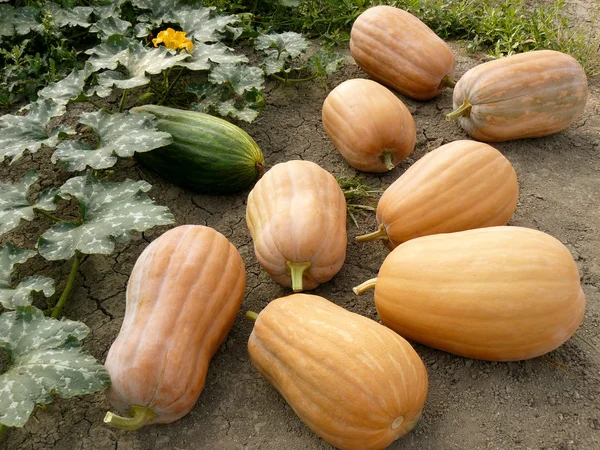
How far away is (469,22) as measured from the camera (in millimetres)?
4465

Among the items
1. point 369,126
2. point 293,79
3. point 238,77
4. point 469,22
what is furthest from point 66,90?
point 469,22

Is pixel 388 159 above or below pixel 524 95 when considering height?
below

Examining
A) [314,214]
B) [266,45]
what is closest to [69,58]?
[266,45]

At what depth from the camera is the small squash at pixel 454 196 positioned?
8.72ft

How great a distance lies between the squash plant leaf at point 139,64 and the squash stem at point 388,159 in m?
1.17

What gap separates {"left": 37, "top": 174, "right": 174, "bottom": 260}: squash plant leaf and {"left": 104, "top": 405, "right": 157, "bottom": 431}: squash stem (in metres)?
0.66

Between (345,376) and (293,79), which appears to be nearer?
(345,376)

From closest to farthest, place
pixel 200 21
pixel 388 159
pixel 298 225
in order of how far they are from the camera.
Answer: pixel 298 225, pixel 388 159, pixel 200 21

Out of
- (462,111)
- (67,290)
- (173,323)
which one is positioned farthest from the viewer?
(462,111)

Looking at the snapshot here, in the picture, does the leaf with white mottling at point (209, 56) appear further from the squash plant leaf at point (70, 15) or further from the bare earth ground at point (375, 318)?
the squash plant leaf at point (70, 15)

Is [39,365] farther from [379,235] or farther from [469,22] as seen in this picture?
Answer: [469,22]

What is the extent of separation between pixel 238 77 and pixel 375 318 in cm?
170

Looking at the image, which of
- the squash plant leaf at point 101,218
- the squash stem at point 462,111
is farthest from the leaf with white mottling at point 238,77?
the squash stem at point 462,111

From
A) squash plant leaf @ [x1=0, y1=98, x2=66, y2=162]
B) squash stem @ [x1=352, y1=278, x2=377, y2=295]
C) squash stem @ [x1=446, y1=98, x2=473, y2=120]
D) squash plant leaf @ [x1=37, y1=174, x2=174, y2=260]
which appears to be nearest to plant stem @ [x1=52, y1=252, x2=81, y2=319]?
squash plant leaf @ [x1=37, y1=174, x2=174, y2=260]
